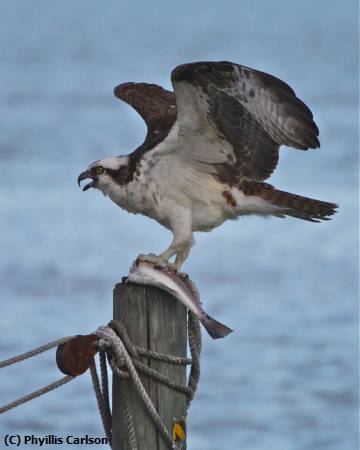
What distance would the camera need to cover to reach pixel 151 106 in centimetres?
722

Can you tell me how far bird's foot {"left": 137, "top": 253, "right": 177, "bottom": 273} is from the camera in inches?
189

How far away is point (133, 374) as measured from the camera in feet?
14.5

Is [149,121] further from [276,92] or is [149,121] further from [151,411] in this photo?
[151,411]

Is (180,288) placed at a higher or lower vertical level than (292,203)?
lower

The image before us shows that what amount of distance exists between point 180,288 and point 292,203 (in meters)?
1.86

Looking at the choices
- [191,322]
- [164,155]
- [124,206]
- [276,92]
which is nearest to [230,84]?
[276,92]

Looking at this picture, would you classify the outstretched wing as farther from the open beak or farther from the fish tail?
the fish tail

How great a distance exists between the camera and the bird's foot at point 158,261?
4797 millimetres

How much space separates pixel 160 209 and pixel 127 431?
78.2 inches

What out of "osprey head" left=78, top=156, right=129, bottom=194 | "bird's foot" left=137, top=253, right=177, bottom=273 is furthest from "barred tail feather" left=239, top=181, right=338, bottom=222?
"bird's foot" left=137, top=253, right=177, bottom=273

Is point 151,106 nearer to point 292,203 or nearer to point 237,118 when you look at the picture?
point 237,118

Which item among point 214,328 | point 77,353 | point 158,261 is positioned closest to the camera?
point 214,328

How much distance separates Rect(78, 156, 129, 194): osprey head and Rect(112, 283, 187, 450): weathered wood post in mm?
1908

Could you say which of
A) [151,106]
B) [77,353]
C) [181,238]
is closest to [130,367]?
[77,353]
